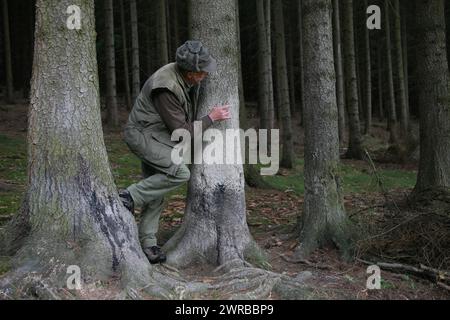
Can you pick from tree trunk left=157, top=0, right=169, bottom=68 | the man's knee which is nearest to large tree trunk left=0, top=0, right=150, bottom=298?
the man's knee

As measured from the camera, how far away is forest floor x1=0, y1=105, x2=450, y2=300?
5352 millimetres

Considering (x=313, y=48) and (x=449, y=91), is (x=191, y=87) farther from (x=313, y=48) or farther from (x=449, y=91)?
(x=449, y=91)

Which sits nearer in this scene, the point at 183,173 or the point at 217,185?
the point at 183,173

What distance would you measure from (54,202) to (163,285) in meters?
1.27

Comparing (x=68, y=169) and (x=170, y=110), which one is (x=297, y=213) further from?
(x=68, y=169)

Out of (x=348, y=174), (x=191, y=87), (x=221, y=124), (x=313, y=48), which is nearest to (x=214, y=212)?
(x=221, y=124)

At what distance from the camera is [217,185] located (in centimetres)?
568

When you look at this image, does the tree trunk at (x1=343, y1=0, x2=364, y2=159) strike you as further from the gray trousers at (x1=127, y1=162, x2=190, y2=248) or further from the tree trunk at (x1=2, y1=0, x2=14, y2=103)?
the tree trunk at (x1=2, y1=0, x2=14, y2=103)

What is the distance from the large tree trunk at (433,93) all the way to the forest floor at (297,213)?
101 cm

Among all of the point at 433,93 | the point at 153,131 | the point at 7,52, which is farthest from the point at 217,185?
the point at 7,52

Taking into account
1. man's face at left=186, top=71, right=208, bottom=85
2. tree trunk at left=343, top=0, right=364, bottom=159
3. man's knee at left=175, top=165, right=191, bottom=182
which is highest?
tree trunk at left=343, top=0, right=364, bottom=159

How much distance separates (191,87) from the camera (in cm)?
568

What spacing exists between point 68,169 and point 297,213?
4.69 meters

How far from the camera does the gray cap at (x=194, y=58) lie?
5.27m
